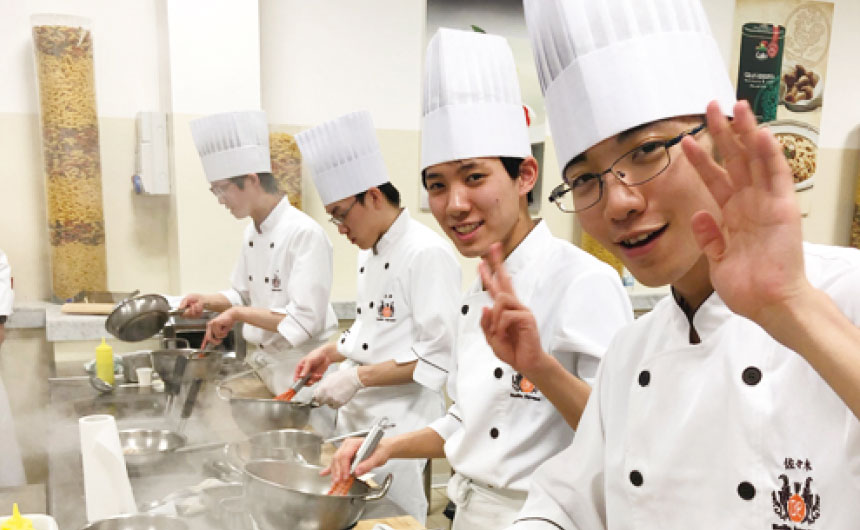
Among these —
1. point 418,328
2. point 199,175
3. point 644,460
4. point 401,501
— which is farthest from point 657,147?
point 199,175

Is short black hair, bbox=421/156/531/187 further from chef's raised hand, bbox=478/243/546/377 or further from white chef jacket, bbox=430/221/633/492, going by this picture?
chef's raised hand, bbox=478/243/546/377

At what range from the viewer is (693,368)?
2.90 ft

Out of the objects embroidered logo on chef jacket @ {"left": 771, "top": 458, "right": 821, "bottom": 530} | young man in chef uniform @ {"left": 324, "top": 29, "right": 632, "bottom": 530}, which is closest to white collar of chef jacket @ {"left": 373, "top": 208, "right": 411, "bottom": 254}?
young man in chef uniform @ {"left": 324, "top": 29, "right": 632, "bottom": 530}

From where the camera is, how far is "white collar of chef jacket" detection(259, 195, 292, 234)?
3010 mm

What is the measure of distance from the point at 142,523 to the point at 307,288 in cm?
156

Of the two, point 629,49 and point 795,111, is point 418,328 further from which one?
point 795,111

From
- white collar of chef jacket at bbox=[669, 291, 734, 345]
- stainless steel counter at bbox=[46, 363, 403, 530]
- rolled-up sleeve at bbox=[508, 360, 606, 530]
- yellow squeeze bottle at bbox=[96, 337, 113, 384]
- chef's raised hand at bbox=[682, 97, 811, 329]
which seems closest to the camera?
chef's raised hand at bbox=[682, 97, 811, 329]

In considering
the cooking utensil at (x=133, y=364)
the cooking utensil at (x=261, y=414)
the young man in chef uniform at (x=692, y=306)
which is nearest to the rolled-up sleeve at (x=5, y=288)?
the cooking utensil at (x=133, y=364)

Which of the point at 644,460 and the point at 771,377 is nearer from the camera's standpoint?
the point at 771,377

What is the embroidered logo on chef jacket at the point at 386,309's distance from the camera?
7.74ft

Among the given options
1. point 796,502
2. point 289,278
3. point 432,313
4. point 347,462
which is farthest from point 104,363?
point 796,502

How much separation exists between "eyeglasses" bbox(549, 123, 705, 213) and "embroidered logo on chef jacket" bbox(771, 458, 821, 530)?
15.0 inches

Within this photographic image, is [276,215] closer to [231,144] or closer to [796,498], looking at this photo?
Result: [231,144]

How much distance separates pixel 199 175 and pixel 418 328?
70.9 inches
